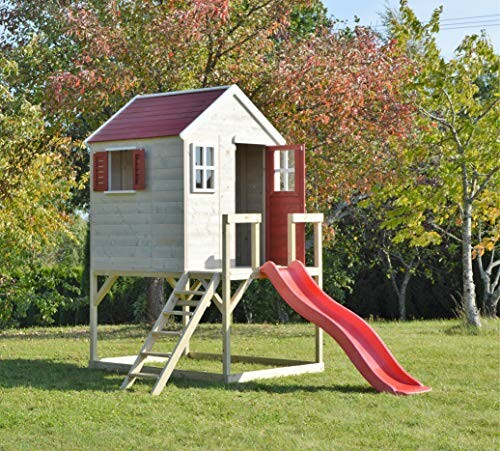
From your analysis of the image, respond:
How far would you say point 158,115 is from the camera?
493 inches

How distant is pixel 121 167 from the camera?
12.8m

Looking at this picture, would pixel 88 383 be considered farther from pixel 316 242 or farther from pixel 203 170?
pixel 316 242

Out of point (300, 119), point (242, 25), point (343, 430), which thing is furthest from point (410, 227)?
point (343, 430)

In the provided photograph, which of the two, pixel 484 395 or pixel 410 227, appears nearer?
pixel 484 395

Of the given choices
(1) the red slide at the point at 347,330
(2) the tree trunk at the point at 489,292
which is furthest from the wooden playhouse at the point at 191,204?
(2) the tree trunk at the point at 489,292

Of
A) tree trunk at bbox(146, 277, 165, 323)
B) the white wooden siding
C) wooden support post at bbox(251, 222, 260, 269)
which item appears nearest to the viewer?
the white wooden siding

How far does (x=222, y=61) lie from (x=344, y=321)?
7.32 meters

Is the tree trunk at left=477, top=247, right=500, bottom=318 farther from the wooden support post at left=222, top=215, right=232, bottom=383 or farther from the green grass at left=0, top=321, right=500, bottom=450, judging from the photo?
the wooden support post at left=222, top=215, right=232, bottom=383

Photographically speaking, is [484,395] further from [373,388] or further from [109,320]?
[109,320]

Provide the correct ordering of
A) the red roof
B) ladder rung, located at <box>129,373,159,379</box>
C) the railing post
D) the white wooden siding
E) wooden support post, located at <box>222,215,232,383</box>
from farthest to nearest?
the railing post, the red roof, the white wooden siding, wooden support post, located at <box>222,215,232,383</box>, ladder rung, located at <box>129,373,159,379</box>

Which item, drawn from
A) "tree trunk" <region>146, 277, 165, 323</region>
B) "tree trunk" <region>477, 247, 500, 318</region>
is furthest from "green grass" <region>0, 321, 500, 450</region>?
"tree trunk" <region>477, 247, 500, 318</region>

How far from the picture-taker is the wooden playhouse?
11.6m

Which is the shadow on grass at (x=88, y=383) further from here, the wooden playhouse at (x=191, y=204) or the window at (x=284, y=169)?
the window at (x=284, y=169)

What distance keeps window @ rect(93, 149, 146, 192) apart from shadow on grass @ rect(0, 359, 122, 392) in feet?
7.64
